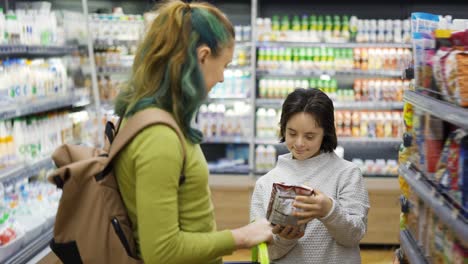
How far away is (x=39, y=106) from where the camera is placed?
3.84 meters

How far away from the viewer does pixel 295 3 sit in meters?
5.46

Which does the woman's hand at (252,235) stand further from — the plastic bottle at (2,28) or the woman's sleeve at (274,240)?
the plastic bottle at (2,28)

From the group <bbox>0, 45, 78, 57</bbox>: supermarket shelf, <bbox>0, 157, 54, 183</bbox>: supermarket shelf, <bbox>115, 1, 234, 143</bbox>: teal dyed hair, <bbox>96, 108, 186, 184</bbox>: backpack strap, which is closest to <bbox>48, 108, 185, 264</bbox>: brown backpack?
<bbox>96, 108, 186, 184</bbox>: backpack strap

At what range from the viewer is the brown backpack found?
1532 millimetres

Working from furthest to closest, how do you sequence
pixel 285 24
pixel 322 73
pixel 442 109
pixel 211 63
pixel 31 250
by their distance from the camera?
pixel 285 24 < pixel 322 73 < pixel 31 250 < pixel 442 109 < pixel 211 63

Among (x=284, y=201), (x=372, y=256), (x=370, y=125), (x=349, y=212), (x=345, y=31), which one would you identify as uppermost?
(x=345, y=31)

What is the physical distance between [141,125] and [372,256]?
389 cm

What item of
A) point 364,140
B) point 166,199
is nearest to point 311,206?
point 166,199

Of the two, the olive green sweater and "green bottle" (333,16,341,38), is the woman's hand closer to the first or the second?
the olive green sweater

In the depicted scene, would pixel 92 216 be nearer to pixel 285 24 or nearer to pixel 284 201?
pixel 284 201

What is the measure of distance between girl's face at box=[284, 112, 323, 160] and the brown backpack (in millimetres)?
845

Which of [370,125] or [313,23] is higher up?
[313,23]

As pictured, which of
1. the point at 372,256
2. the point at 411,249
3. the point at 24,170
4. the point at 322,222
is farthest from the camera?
the point at 372,256

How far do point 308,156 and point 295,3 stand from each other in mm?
Answer: 3511
